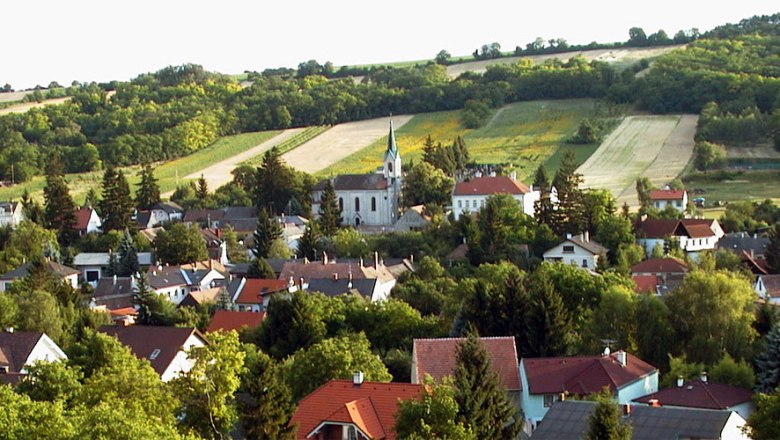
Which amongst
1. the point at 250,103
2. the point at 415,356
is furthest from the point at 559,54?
the point at 415,356

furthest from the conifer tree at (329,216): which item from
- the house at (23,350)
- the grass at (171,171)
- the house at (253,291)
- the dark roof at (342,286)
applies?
the house at (23,350)

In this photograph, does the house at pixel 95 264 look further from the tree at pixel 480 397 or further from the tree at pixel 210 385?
the tree at pixel 480 397

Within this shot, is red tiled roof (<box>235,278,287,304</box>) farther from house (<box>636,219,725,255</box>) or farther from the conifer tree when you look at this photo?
house (<box>636,219,725,255</box>)

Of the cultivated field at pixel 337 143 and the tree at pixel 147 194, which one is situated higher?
the tree at pixel 147 194

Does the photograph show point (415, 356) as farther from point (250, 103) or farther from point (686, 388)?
point (250, 103)

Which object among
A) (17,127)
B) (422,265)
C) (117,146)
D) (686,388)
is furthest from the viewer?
(17,127)

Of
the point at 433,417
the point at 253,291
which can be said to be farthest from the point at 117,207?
the point at 433,417

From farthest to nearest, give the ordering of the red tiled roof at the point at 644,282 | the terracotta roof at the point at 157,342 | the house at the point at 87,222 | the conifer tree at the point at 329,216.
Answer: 1. the house at the point at 87,222
2. the conifer tree at the point at 329,216
3. the red tiled roof at the point at 644,282
4. the terracotta roof at the point at 157,342

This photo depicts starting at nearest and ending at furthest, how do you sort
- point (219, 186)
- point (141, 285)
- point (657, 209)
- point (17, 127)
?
point (141, 285) → point (657, 209) → point (219, 186) → point (17, 127)
